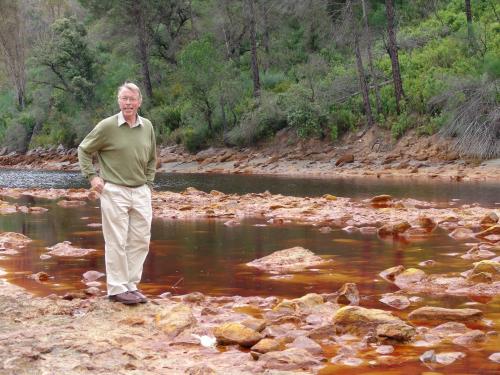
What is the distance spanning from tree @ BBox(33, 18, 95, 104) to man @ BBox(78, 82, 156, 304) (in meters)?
46.0

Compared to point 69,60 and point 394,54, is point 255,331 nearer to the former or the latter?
point 394,54

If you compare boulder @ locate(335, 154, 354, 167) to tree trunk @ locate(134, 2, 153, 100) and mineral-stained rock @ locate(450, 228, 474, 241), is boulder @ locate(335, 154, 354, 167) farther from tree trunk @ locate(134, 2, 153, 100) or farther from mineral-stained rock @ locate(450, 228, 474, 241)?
tree trunk @ locate(134, 2, 153, 100)

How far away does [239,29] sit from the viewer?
155 ft

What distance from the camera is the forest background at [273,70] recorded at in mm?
30578

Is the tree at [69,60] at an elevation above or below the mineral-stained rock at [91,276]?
above

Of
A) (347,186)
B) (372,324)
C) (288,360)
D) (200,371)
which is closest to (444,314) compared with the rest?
(372,324)

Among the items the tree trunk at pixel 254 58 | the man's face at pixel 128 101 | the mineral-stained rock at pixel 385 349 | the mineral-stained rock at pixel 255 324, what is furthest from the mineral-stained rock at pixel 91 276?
the tree trunk at pixel 254 58

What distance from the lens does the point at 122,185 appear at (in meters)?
6.55

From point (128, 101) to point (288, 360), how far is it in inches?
107

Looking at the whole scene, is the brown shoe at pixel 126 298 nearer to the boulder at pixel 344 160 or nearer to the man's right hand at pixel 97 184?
the man's right hand at pixel 97 184

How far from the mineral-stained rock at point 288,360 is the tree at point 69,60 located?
158ft

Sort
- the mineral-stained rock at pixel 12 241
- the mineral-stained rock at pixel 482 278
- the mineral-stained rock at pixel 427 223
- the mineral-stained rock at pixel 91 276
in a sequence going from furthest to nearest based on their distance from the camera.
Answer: the mineral-stained rock at pixel 427 223 → the mineral-stained rock at pixel 12 241 → the mineral-stained rock at pixel 91 276 → the mineral-stained rock at pixel 482 278

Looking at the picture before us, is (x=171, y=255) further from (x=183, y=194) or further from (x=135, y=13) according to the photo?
(x=135, y=13)

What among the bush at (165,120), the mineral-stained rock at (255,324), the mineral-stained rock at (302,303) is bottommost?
the mineral-stained rock at (302,303)
